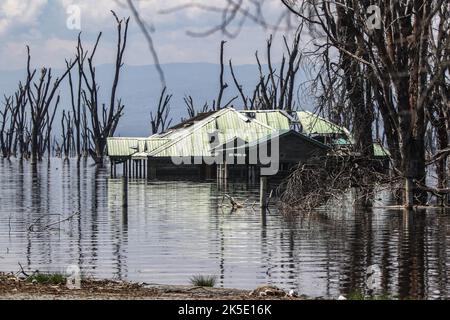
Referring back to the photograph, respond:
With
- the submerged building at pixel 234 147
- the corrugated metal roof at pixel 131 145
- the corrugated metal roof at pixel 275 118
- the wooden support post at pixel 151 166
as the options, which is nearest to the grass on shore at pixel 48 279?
the submerged building at pixel 234 147

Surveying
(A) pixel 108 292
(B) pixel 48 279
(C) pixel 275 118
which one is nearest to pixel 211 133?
(C) pixel 275 118

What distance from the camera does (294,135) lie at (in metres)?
75.6

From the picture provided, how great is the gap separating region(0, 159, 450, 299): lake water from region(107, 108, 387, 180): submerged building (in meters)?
30.6

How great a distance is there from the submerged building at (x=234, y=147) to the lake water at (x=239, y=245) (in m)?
30.6

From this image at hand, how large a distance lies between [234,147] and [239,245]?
5111 cm

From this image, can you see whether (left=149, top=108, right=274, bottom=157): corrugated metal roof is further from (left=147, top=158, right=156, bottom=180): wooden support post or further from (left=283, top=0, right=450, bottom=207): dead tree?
(left=283, top=0, right=450, bottom=207): dead tree

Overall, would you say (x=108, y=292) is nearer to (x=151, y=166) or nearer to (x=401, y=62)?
(x=401, y=62)

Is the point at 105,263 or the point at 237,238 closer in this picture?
the point at 105,263

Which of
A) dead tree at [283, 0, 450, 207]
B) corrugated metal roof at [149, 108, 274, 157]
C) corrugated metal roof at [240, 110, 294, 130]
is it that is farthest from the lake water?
corrugated metal roof at [240, 110, 294, 130]

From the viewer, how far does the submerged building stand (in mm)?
75750

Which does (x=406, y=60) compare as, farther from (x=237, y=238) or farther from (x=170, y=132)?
(x=170, y=132)

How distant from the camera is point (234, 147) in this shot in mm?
78938

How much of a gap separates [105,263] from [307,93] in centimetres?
891
